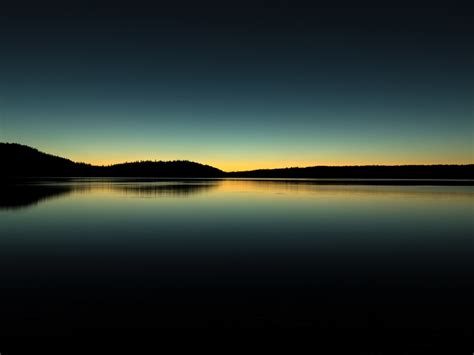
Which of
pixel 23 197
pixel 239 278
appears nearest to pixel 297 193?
pixel 23 197

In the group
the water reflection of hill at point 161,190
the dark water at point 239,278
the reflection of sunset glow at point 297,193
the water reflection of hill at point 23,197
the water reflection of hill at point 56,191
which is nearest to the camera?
the dark water at point 239,278

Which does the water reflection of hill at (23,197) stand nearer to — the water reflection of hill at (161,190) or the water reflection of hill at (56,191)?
the water reflection of hill at (56,191)

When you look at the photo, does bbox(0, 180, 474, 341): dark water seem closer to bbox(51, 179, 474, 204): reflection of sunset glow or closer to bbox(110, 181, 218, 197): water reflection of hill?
bbox(51, 179, 474, 204): reflection of sunset glow

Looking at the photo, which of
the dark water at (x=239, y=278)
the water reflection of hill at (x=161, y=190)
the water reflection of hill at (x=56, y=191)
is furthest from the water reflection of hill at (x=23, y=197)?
the dark water at (x=239, y=278)

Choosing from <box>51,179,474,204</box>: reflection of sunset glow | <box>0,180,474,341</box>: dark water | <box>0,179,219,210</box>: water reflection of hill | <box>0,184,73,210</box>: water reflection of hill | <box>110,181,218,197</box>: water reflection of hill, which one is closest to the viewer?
<box>0,180,474,341</box>: dark water

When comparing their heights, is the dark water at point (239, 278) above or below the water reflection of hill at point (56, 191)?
below

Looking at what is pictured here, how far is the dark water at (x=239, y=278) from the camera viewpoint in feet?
24.0

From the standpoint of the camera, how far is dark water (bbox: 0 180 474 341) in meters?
7.31

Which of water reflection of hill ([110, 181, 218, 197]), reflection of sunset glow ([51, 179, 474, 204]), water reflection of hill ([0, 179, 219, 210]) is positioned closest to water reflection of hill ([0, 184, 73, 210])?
water reflection of hill ([0, 179, 219, 210])

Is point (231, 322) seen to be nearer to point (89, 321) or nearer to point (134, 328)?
point (134, 328)

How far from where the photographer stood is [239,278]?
10344 millimetres

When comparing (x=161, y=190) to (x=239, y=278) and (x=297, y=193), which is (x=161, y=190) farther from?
(x=239, y=278)

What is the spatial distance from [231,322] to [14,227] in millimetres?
17457

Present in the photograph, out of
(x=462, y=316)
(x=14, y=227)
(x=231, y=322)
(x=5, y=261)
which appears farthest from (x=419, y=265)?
(x=14, y=227)
